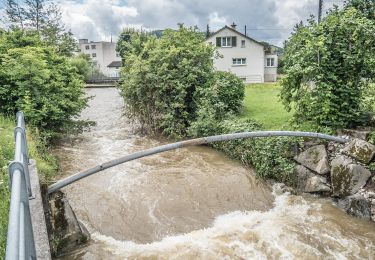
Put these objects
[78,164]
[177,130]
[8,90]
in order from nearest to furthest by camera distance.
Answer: [78,164] → [8,90] → [177,130]

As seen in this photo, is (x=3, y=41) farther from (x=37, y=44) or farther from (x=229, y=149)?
(x=229, y=149)

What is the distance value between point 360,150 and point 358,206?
1.60 m

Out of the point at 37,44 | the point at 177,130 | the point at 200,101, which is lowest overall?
the point at 177,130

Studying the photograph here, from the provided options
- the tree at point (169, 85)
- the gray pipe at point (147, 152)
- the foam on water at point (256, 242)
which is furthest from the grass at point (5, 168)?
the tree at point (169, 85)

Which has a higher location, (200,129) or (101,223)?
(200,129)

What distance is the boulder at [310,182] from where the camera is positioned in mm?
8758

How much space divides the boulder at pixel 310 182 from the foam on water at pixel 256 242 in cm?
134

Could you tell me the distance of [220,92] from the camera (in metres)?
14.9

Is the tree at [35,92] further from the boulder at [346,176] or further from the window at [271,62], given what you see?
the window at [271,62]

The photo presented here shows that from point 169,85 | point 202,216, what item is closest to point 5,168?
point 202,216

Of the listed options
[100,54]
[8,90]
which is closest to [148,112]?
[8,90]

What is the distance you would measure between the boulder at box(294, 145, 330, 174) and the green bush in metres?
8.95

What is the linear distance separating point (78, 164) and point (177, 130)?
4.65 meters

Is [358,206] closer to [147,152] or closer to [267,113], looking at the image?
[147,152]
